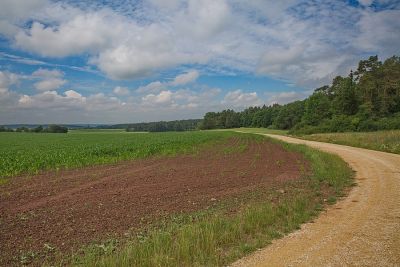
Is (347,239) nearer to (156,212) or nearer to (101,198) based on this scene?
(156,212)

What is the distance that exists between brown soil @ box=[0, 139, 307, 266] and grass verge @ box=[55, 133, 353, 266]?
0.86m

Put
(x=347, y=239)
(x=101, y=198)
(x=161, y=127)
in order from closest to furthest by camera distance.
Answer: (x=347, y=239)
(x=101, y=198)
(x=161, y=127)

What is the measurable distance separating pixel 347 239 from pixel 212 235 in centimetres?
284

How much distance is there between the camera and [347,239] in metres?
6.43

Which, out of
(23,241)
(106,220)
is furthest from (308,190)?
(23,241)

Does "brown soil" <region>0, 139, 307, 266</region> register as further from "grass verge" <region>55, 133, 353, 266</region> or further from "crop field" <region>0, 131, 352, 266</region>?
"grass verge" <region>55, 133, 353, 266</region>

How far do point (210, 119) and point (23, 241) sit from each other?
490ft

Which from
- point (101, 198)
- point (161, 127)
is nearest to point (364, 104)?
point (101, 198)

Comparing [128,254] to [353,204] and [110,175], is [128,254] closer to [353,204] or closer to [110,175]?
[353,204]

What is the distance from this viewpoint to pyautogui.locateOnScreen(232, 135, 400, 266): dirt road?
18.1ft

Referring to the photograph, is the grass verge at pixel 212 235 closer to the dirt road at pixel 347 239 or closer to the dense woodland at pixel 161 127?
the dirt road at pixel 347 239

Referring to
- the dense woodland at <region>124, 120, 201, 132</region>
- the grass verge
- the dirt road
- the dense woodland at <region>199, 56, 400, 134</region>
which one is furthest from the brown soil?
the dense woodland at <region>124, 120, 201, 132</region>

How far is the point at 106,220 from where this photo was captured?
8422 millimetres

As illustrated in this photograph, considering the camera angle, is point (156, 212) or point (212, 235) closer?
point (212, 235)
